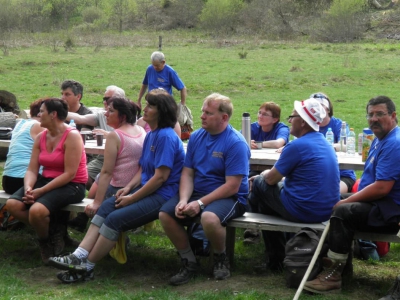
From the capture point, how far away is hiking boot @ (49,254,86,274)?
17.5ft

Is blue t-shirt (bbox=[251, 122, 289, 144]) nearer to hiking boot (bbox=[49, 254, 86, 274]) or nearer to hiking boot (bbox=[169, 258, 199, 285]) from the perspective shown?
hiking boot (bbox=[169, 258, 199, 285])

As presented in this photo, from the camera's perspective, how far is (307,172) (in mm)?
5234

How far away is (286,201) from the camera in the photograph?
5336mm

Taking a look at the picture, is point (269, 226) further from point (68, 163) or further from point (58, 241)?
point (58, 241)

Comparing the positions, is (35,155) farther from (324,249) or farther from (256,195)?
(324,249)

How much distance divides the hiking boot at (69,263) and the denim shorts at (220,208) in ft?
2.56

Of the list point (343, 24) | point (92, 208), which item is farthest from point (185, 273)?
point (343, 24)

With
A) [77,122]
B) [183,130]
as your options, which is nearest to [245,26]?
[183,130]

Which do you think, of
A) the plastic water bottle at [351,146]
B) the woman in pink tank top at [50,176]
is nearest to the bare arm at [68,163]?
the woman in pink tank top at [50,176]

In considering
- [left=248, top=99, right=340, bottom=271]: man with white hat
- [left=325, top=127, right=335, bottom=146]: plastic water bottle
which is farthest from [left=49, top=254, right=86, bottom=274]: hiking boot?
[left=325, top=127, right=335, bottom=146]: plastic water bottle

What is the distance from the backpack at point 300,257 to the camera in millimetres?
5078

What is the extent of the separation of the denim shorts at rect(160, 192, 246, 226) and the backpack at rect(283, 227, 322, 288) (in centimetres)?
53

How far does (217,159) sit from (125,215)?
866mm

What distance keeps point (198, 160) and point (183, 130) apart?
23.0 feet
